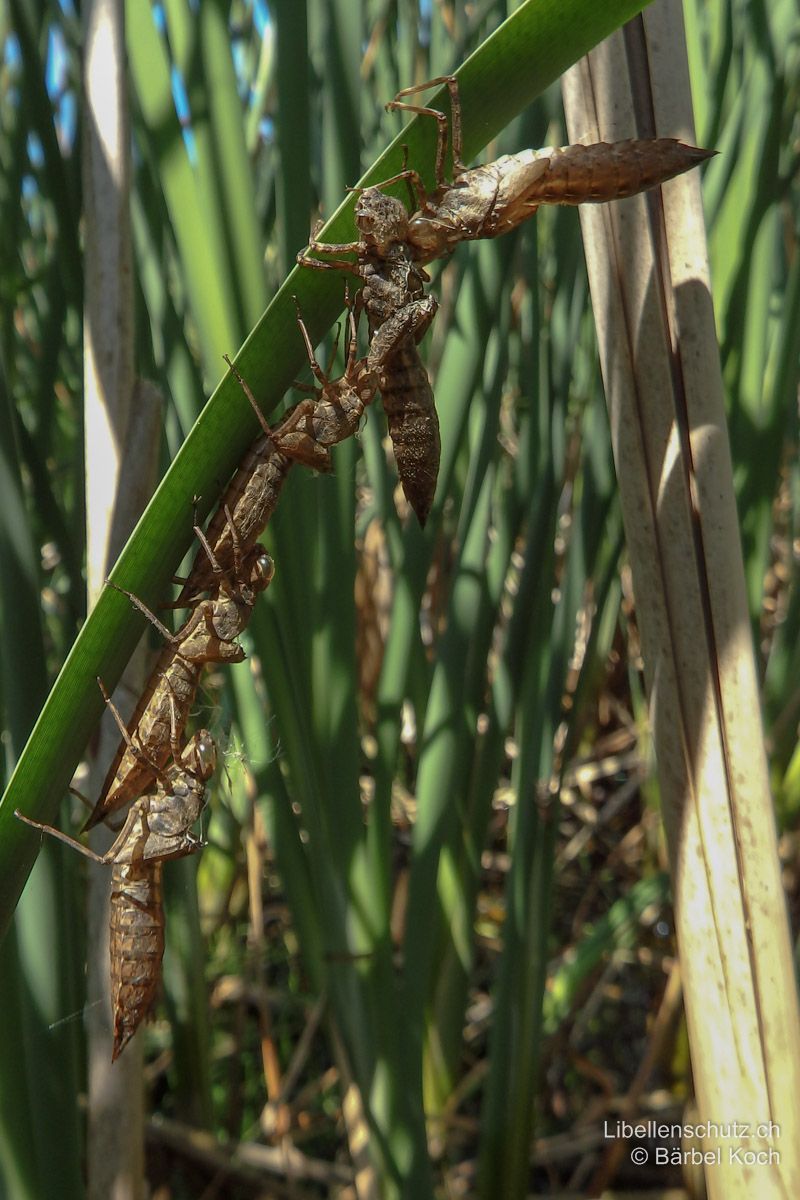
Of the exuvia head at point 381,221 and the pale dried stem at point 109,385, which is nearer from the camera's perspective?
the exuvia head at point 381,221

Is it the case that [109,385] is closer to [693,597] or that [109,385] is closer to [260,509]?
[260,509]

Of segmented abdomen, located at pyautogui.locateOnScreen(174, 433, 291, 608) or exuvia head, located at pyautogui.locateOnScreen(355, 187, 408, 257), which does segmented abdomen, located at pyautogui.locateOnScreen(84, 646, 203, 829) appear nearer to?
segmented abdomen, located at pyautogui.locateOnScreen(174, 433, 291, 608)

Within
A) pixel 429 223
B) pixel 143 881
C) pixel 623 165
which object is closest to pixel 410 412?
pixel 429 223

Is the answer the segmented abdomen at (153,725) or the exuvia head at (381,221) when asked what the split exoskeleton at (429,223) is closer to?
the exuvia head at (381,221)

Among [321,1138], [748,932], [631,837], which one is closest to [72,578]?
[748,932]

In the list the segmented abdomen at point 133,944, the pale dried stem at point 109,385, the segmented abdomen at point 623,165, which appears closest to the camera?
the segmented abdomen at point 623,165

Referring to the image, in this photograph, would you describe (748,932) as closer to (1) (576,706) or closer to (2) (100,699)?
(2) (100,699)

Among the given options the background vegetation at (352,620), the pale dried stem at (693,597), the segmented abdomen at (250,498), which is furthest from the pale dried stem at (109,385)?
the pale dried stem at (693,597)
